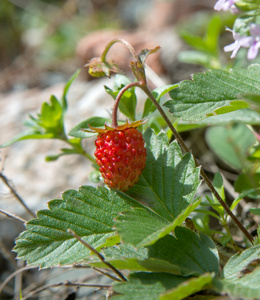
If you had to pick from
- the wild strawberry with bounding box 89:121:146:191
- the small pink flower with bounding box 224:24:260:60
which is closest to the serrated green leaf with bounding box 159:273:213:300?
the wild strawberry with bounding box 89:121:146:191

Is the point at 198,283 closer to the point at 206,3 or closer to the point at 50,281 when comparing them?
the point at 50,281

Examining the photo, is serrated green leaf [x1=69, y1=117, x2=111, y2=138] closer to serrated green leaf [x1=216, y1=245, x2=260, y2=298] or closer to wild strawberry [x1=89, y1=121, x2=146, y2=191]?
wild strawberry [x1=89, y1=121, x2=146, y2=191]

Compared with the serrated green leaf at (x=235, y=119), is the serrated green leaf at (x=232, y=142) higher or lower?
lower

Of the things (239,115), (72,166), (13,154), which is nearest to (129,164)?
→ (239,115)

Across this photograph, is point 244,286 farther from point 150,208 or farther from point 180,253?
point 150,208

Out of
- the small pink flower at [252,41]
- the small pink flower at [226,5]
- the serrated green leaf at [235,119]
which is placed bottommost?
the serrated green leaf at [235,119]

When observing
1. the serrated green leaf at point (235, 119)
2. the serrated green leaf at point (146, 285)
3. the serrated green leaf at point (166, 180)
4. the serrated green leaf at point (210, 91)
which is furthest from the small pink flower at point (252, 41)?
the serrated green leaf at point (146, 285)

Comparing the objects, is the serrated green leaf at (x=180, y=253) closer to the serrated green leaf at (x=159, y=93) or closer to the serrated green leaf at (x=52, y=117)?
the serrated green leaf at (x=159, y=93)
